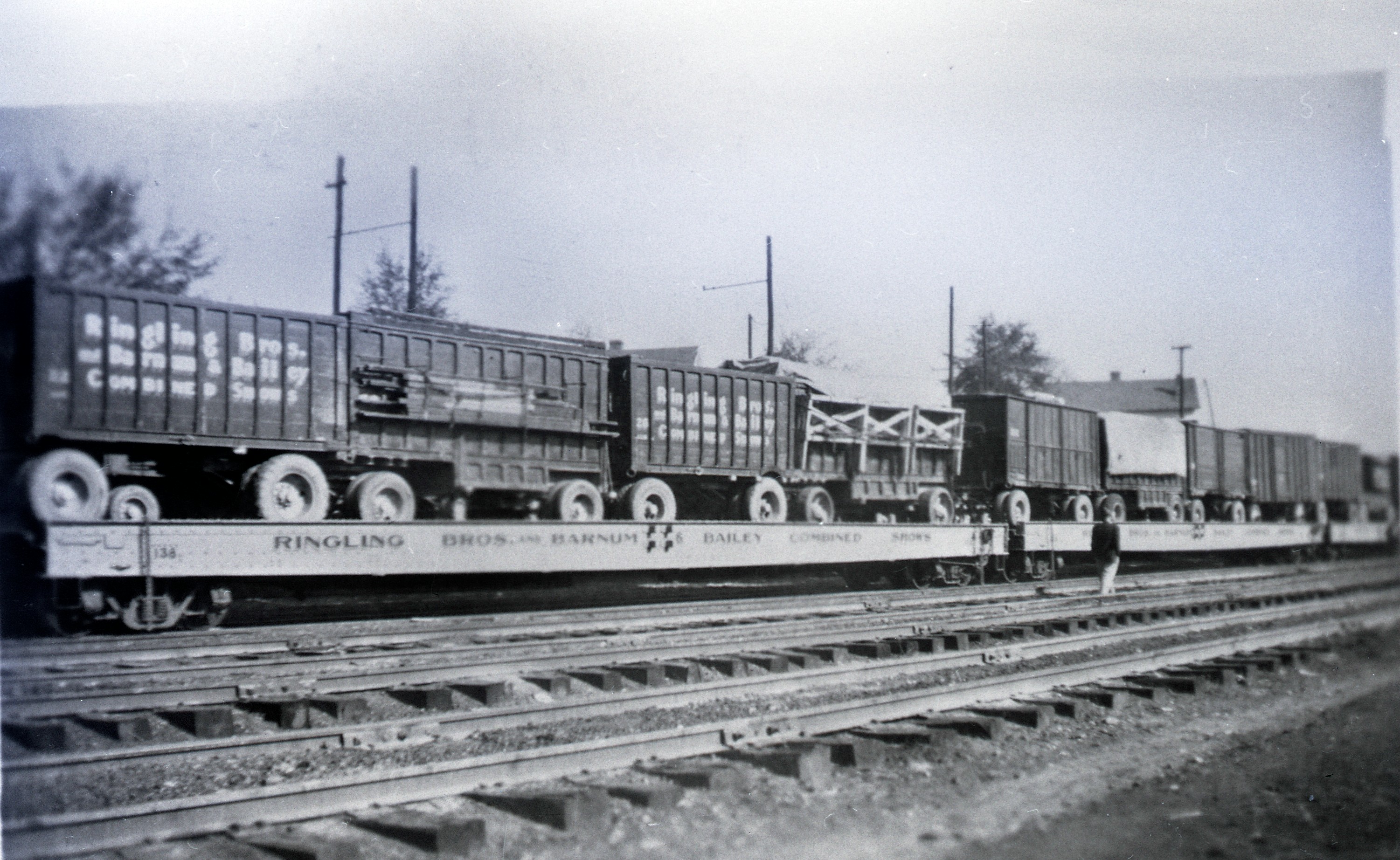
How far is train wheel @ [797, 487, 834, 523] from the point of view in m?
17.1

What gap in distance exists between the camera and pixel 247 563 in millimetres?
9312

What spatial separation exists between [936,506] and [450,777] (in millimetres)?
15240

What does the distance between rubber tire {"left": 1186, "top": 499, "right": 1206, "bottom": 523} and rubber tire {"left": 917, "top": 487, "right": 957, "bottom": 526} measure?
8.04m

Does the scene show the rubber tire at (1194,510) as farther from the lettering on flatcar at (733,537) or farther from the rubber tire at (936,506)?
the lettering on flatcar at (733,537)

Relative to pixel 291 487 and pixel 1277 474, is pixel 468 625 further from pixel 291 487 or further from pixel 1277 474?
pixel 1277 474

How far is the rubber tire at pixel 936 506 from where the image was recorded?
18875 mm

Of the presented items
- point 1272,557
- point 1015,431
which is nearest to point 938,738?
point 1015,431

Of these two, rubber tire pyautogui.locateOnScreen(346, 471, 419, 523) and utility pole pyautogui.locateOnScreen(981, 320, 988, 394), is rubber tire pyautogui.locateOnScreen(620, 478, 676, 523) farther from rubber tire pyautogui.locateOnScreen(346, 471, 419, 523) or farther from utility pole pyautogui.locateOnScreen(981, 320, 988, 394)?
utility pole pyautogui.locateOnScreen(981, 320, 988, 394)

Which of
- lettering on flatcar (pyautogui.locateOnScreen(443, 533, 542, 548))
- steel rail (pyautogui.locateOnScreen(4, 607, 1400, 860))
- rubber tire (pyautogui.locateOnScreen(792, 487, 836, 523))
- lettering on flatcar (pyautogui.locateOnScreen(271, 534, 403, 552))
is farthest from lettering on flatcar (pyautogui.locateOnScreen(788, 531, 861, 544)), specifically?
steel rail (pyautogui.locateOnScreen(4, 607, 1400, 860))

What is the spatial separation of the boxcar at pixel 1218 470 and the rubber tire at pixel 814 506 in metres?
10.8

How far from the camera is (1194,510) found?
79.4 ft

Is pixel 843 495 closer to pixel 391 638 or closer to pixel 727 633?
pixel 727 633

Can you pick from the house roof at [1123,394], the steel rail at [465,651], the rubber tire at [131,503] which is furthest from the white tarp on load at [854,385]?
the house roof at [1123,394]

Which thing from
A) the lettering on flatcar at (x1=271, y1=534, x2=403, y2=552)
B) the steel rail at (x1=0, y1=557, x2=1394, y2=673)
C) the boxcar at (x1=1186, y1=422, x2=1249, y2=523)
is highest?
the boxcar at (x1=1186, y1=422, x2=1249, y2=523)
